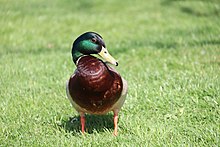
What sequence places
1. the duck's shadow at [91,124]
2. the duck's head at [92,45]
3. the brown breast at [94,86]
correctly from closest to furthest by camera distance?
the brown breast at [94,86] → the duck's head at [92,45] → the duck's shadow at [91,124]

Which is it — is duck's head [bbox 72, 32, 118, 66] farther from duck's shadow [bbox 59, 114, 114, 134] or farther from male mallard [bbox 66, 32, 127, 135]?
duck's shadow [bbox 59, 114, 114, 134]

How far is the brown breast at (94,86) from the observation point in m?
3.60

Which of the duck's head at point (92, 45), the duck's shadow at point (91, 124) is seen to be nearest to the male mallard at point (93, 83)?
the duck's head at point (92, 45)

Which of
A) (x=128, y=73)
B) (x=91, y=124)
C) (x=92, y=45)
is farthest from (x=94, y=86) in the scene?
(x=128, y=73)

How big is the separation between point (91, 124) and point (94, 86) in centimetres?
76

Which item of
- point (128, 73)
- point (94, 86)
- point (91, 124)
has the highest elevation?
point (94, 86)

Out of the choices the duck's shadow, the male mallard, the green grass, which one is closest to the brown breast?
the male mallard

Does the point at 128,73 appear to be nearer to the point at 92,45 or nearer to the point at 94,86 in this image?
the point at 92,45

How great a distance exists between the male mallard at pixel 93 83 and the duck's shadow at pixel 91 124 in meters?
0.28

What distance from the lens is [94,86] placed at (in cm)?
359

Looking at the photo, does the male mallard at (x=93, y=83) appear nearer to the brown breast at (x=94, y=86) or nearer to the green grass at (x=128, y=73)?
the brown breast at (x=94, y=86)

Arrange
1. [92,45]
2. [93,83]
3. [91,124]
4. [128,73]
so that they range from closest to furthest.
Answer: [93,83]
[92,45]
[91,124]
[128,73]

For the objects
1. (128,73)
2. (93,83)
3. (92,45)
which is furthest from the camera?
(128,73)

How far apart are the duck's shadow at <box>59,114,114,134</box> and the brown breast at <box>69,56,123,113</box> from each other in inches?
16.6
